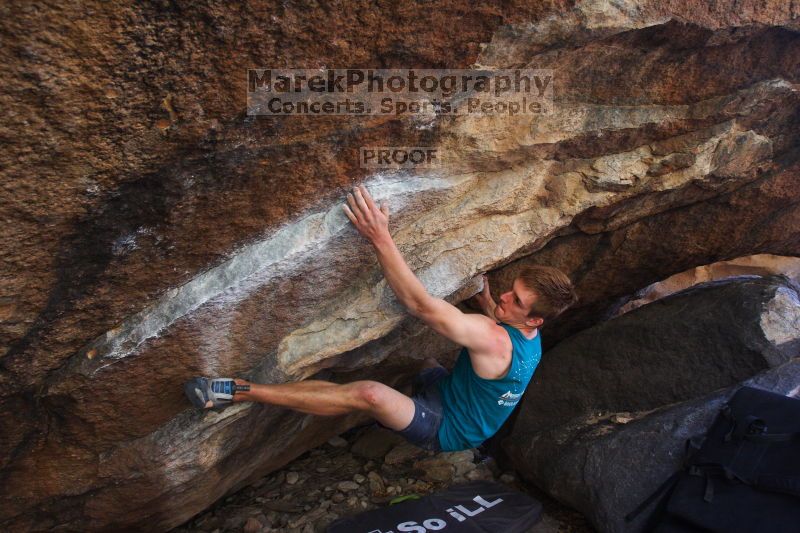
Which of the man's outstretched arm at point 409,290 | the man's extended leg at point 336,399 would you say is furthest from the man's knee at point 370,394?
the man's outstretched arm at point 409,290

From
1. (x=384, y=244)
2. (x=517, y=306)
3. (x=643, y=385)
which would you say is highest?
(x=384, y=244)

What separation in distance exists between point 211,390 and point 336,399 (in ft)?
2.00

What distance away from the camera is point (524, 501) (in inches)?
154

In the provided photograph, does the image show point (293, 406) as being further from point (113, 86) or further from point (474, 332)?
point (113, 86)

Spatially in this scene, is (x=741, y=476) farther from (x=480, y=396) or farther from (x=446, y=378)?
(x=446, y=378)

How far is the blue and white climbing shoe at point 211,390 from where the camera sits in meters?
2.84

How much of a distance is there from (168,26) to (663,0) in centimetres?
194

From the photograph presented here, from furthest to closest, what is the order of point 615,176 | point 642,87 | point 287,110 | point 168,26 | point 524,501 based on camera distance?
1. point 524,501
2. point 615,176
3. point 642,87
4. point 287,110
5. point 168,26

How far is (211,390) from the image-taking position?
2848 millimetres

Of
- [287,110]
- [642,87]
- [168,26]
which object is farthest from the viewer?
[642,87]

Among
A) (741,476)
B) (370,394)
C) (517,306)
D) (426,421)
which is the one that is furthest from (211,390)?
(741,476)

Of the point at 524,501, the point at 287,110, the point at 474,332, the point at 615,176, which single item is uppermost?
the point at 287,110

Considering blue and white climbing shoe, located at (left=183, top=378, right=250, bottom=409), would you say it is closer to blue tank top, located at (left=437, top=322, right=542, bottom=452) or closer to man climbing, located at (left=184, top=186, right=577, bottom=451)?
man climbing, located at (left=184, top=186, right=577, bottom=451)

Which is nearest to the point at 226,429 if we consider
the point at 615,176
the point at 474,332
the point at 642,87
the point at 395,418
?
the point at 395,418
